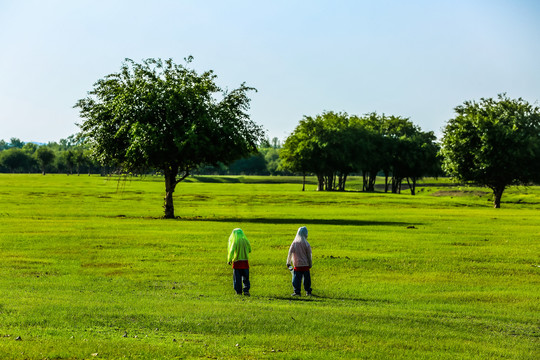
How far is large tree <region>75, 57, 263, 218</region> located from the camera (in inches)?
2079

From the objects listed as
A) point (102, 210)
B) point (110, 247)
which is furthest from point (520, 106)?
point (110, 247)

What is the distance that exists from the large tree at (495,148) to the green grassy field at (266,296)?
127ft

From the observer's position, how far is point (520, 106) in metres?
86.2

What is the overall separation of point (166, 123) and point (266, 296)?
36.6m

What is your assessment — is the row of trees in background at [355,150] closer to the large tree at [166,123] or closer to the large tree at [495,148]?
the large tree at [495,148]

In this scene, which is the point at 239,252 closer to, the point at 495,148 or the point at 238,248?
the point at 238,248

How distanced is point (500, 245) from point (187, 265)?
59.1 feet

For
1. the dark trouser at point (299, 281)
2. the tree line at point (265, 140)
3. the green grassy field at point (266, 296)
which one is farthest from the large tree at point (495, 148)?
the dark trouser at point (299, 281)

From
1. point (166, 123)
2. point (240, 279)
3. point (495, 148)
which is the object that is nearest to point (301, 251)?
point (240, 279)

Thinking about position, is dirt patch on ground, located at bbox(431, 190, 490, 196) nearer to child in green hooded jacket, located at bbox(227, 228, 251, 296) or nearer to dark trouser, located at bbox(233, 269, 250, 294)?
dark trouser, located at bbox(233, 269, 250, 294)

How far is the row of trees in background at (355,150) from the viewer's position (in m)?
126

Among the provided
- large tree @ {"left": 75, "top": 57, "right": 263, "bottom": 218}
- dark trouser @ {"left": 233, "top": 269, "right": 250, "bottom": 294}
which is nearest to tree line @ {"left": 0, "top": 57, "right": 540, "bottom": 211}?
large tree @ {"left": 75, "top": 57, "right": 263, "bottom": 218}

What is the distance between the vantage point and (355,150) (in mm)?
127000

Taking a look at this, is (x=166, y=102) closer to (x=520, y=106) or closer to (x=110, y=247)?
(x=110, y=247)
